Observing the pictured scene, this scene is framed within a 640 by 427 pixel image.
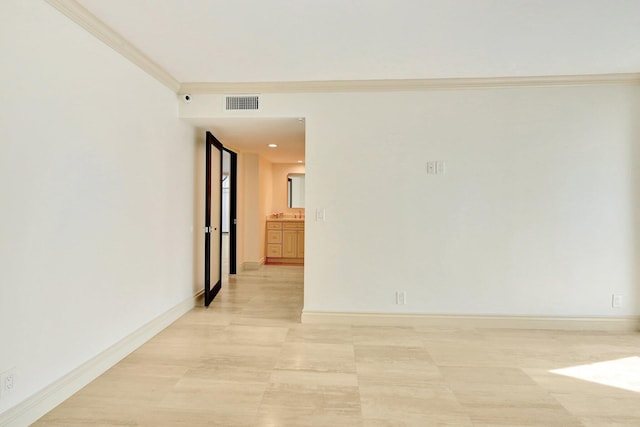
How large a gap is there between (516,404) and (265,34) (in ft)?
10.1

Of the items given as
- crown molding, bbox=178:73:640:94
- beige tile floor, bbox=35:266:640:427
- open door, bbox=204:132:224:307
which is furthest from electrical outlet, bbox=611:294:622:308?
open door, bbox=204:132:224:307

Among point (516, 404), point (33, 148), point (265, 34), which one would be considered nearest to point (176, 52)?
point (265, 34)

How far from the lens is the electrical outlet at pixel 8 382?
1.71 meters

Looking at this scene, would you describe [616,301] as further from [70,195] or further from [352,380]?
[70,195]

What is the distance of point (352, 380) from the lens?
2.34 metres

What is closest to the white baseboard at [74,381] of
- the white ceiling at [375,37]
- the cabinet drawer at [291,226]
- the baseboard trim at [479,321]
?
the baseboard trim at [479,321]

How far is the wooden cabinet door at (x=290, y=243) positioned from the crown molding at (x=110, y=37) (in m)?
4.20

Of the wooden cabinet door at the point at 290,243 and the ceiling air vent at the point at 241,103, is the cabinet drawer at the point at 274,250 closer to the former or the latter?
the wooden cabinet door at the point at 290,243

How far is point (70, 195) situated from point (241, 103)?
1.92 metres

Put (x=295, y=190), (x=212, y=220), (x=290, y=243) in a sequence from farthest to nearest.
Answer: (x=295, y=190)
(x=290, y=243)
(x=212, y=220)

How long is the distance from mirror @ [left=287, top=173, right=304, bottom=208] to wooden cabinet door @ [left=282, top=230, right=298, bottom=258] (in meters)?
0.88

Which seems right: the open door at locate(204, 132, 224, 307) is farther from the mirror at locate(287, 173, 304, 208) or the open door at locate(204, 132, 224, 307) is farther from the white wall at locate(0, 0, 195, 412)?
the mirror at locate(287, 173, 304, 208)

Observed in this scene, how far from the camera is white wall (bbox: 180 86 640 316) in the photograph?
328 cm

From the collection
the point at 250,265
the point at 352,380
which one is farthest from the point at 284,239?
the point at 352,380
